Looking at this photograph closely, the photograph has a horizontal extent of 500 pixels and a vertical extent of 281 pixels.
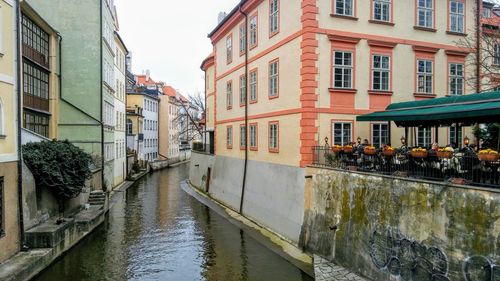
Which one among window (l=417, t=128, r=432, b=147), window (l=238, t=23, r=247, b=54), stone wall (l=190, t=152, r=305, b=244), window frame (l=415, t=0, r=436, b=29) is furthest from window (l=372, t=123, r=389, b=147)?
window (l=238, t=23, r=247, b=54)

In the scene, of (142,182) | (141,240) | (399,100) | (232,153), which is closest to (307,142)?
(399,100)

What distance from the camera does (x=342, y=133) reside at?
17.7 m

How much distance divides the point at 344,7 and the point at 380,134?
576cm

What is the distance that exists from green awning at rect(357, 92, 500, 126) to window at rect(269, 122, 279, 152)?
14.3 feet

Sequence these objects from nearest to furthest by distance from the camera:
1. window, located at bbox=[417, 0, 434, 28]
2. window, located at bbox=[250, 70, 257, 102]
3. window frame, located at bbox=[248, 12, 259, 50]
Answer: window, located at bbox=[417, 0, 434, 28] → window frame, located at bbox=[248, 12, 259, 50] → window, located at bbox=[250, 70, 257, 102]

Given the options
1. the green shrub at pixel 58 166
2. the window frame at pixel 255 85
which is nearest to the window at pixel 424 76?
the window frame at pixel 255 85

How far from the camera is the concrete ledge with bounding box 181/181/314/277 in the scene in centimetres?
1515

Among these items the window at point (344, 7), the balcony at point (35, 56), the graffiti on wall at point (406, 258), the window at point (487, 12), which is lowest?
the graffiti on wall at point (406, 258)

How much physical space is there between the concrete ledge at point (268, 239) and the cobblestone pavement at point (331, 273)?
333mm

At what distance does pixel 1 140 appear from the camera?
512 inches

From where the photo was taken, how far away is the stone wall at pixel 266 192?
17359 millimetres

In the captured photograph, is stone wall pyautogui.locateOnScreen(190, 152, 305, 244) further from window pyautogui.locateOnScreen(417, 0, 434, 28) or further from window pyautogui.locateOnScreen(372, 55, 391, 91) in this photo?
window pyautogui.locateOnScreen(417, 0, 434, 28)

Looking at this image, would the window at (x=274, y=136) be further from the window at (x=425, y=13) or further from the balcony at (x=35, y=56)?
the balcony at (x=35, y=56)

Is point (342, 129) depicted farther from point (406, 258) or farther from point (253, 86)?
point (406, 258)
